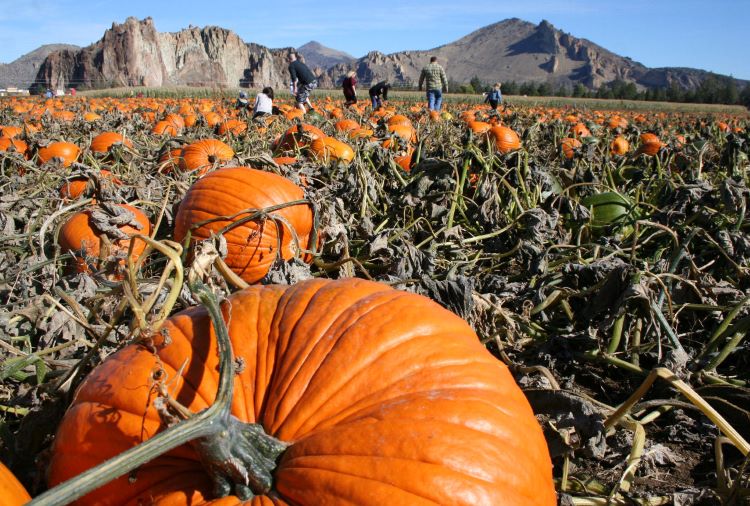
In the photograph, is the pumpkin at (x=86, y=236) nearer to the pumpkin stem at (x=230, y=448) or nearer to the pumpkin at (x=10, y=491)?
the pumpkin at (x=10, y=491)

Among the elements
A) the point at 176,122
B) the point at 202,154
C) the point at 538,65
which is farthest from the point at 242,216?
the point at 538,65

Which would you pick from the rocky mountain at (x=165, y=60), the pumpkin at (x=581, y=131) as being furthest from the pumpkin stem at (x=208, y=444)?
the rocky mountain at (x=165, y=60)

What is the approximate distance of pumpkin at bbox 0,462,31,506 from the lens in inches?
44.9

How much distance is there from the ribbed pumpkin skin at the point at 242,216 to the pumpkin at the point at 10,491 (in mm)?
1784

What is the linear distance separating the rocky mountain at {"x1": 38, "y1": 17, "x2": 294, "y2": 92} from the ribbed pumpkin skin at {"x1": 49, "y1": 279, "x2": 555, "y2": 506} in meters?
78.0

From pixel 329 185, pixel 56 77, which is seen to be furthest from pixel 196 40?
pixel 329 185

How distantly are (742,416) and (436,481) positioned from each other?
170 cm

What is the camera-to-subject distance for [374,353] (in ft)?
4.52

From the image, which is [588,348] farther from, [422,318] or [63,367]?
[63,367]

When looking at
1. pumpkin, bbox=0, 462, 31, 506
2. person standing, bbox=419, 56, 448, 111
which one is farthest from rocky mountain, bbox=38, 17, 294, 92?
pumpkin, bbox=0, 462, 31, 506

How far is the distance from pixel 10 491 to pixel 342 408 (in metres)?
0.71

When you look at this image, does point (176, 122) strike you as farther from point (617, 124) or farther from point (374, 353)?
point (374, 353)

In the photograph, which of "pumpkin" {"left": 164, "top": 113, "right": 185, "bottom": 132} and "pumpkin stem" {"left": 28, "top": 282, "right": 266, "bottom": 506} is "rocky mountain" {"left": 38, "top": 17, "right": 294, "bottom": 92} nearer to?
"pumpkin" {"left": 164, "top": 113, "right": 185, "bottom": 132}

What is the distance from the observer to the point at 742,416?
86.5 inches
